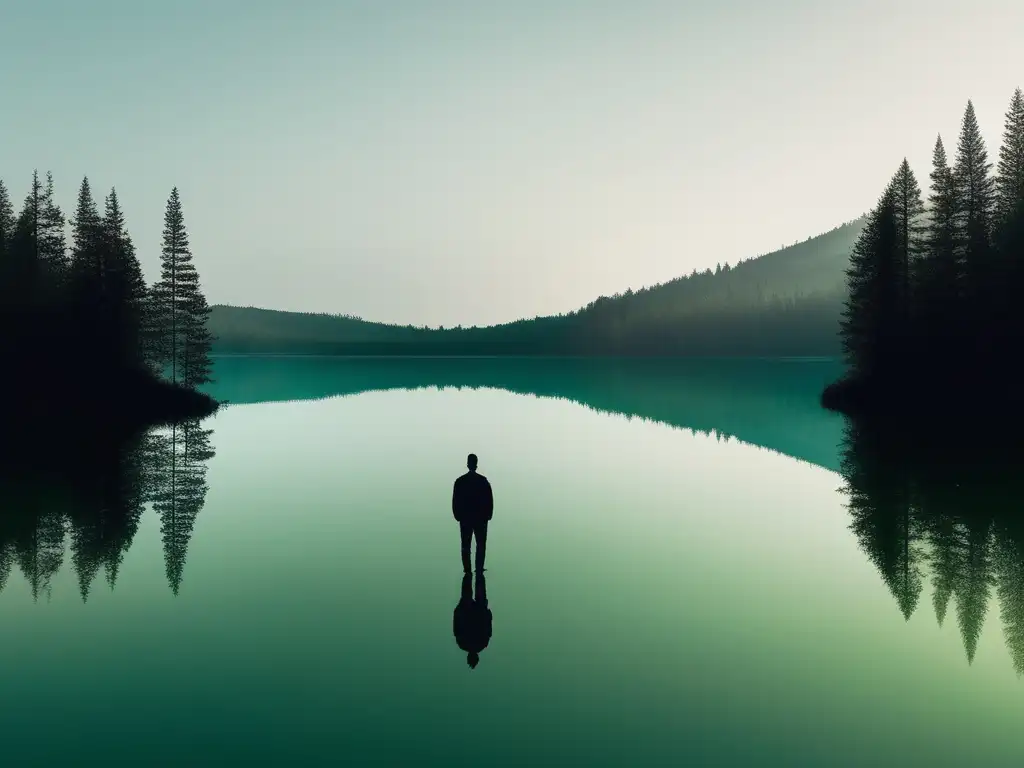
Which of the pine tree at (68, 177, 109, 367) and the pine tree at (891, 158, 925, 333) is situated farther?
the pine tree at (891, 158, 925, 333)

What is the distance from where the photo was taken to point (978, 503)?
2342 centimetres

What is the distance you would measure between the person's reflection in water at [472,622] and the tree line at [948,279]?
57.7 metres

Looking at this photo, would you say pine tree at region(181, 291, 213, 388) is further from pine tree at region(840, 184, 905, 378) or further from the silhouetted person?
the silhouetted person

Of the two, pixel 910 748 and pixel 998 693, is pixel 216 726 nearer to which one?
pixel 910 748

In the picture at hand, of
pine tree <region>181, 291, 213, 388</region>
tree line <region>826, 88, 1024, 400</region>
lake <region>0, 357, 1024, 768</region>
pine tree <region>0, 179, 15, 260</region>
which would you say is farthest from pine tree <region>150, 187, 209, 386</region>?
tree line <region>826, 88, 1024, 400</region>

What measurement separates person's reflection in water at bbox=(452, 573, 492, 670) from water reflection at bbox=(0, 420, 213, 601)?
225 inches

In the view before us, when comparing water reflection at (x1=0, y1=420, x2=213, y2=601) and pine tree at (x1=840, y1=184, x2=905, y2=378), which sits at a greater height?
pine tree at (x1=840, y1=184, x2=905, y2=378)

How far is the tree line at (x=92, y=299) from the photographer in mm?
56906

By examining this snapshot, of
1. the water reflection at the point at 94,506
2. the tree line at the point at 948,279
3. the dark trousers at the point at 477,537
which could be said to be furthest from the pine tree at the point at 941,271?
the dark trousers at the point at 477,537

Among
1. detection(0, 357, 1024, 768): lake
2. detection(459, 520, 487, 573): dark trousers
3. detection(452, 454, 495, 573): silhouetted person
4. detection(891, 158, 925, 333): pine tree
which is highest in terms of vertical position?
detection(891, 158, 925, 333): pine tree

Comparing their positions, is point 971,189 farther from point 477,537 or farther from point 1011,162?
point 477,537

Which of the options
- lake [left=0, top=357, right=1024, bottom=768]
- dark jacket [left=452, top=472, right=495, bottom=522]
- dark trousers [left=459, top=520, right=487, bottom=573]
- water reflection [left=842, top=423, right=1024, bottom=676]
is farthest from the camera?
dark trousers [left=459, top=520, right=487, bottom=573]

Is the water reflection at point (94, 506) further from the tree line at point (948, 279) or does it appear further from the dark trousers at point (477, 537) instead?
the tree line at point (948, 279)

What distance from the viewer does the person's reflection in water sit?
11.9 meters
